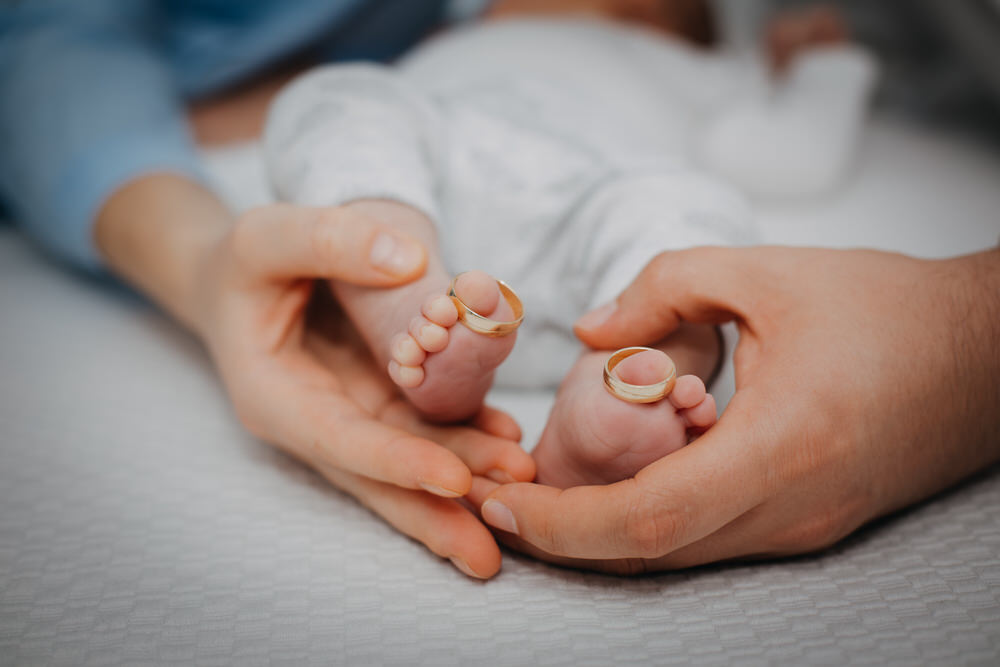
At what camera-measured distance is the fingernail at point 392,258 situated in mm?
466

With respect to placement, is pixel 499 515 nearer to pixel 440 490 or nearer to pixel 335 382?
pixel 440 490

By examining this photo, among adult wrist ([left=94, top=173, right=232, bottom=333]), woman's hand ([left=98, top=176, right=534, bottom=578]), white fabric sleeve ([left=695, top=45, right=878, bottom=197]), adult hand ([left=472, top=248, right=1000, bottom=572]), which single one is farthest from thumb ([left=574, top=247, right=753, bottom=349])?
white fabric sleeve ([left=695, top=45, right=878, bottom=197])

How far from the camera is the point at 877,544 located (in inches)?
18.8

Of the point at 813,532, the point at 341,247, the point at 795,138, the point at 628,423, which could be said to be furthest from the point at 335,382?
the point at 795,138

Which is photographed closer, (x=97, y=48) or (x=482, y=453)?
(x=482, y=453)

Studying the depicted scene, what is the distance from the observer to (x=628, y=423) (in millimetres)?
400

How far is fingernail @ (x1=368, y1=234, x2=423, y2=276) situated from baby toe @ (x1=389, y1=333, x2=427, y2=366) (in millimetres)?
58

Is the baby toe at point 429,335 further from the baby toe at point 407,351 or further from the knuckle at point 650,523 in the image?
the knuckle at point 650,523

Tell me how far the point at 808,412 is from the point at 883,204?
0.67 metres

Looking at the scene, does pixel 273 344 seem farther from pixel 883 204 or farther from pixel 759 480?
pixel 883 204

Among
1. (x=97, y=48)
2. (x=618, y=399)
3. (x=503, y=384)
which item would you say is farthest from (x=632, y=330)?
(x=97, y=48)

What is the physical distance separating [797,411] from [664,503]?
101 mm

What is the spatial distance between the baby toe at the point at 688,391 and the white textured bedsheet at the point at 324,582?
0.42ft

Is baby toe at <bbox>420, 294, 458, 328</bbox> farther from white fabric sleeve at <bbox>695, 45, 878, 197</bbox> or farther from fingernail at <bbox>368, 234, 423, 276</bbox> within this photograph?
white fabric sleeve at <bbox>695, 45, 878, 197</bbox>
